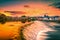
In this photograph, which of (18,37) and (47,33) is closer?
(18,37)

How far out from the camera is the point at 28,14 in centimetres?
824

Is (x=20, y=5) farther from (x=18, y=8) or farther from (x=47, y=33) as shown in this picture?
(x=47, y=33)

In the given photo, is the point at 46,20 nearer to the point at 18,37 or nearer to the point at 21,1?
the point at 21,1

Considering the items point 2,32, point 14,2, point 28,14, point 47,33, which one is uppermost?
point 14,2

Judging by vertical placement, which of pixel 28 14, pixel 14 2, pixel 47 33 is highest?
pixel 14 2

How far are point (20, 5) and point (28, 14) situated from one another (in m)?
0.53

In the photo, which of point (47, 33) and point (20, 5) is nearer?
point (20, 5)

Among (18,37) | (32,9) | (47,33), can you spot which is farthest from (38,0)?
(47,33)

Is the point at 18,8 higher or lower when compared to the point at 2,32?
higher

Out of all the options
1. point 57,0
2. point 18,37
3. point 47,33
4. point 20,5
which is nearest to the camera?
point 18,37

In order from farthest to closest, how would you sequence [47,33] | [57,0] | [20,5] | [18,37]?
[47,33], [57,0], [20,5], [18,37]

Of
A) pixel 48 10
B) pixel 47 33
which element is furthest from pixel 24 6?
pixel 47 33

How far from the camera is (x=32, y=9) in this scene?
8.38m

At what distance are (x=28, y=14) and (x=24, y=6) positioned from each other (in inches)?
15.3
